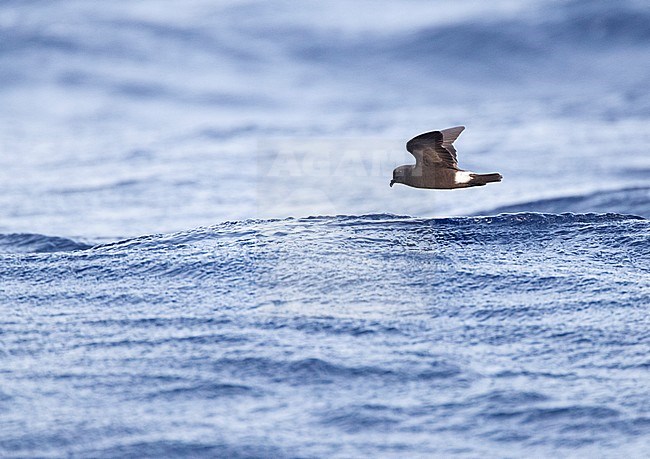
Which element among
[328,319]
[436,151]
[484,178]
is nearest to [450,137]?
[436,151]

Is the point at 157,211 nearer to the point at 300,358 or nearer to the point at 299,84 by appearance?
the point at 300,358

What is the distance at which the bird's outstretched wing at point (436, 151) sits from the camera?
6301mm

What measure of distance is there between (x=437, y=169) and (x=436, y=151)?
0.45 ft

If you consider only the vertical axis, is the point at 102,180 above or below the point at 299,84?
below

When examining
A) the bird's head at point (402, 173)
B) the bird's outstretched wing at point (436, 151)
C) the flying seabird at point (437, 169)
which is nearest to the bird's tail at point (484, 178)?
the flying seabird at point (437, 169)

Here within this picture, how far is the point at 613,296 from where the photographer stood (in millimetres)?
5840

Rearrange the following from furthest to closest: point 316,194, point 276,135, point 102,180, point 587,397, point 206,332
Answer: point 276,135, point 102,180, point 316,194, point 206,332, point 587,397

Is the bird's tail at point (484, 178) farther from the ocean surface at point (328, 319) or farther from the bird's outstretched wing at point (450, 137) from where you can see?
the ocean surface at point (328, 319)

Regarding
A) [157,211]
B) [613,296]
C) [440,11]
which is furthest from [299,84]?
[613,296]

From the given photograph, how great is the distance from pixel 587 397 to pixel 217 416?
5.47 feet

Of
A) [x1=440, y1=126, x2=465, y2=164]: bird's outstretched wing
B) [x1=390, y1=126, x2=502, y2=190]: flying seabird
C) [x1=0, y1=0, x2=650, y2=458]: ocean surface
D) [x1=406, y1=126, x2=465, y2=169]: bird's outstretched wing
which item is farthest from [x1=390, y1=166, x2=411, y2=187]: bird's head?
[x1=0, y1=0, x2=650, y2=458]: ocean surface

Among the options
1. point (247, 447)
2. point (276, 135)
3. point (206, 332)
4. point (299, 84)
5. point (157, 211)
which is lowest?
point (247, 447)

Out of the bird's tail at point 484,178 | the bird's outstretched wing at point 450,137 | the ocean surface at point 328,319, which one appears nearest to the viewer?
the ocean surface at point 328,319

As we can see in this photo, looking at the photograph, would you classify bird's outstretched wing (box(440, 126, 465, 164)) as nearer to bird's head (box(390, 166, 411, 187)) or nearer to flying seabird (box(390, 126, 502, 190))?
flying seabird (box(390, 126, 502, 190))
